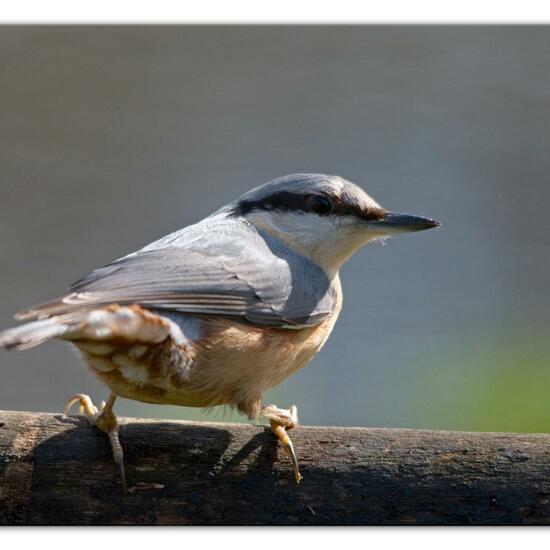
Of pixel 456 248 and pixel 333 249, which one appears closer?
pixel 333 249

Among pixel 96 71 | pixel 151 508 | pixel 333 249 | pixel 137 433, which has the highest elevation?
pixel 96 71

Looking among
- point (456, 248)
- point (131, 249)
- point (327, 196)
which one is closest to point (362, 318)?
point (456, 248)

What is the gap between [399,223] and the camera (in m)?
2.84

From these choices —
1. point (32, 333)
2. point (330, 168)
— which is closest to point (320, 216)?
point (32, 333)

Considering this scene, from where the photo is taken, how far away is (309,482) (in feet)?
7.57

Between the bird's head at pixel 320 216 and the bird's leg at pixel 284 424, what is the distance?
0.52m

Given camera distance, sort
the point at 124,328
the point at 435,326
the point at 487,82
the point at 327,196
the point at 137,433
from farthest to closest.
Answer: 1. the point at 487,82
2. the point at 435,326
3. the point at 327,196
4. the point at 137,433
5. the point at 124,328

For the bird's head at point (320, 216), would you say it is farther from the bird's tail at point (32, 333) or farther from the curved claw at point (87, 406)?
the bird's tail at point (32, 333)

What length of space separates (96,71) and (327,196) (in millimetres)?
1974

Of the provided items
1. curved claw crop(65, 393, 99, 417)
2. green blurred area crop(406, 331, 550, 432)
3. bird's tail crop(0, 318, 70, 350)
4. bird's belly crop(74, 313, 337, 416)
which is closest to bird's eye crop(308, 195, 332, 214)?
bird's belly crop(74, 313, 337, 416)

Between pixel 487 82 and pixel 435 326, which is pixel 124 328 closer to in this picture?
pixel 435 326

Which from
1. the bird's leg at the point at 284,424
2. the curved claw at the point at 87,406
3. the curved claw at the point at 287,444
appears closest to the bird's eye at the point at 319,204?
the bird's leg at the point at 284,424

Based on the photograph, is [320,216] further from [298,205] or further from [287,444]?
[287,444]

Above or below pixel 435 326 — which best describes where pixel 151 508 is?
below
